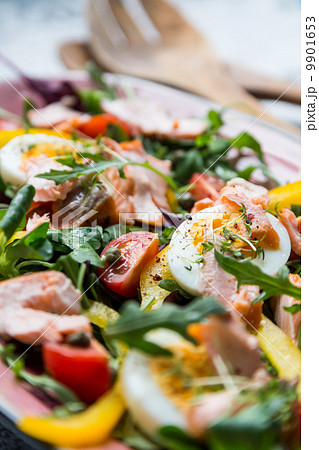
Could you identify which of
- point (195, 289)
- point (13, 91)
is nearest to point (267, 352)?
point (195, 289)

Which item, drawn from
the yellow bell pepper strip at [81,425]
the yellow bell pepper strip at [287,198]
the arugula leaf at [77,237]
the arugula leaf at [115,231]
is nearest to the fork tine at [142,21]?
the yellow bell pepper strip at [287,198]

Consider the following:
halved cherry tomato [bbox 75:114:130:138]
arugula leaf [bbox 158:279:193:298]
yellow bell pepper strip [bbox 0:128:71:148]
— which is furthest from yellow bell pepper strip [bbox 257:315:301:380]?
halved cherry tomato [bbox 75:114:130:138]

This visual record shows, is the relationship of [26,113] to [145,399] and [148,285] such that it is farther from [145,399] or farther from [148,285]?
[145,399]

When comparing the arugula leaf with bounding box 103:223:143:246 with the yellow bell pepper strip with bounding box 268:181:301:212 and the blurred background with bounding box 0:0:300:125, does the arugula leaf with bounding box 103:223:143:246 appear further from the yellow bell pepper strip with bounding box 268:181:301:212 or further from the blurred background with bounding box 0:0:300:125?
the blurred background with bounding box 0:0:300:125

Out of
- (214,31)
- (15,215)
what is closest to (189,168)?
(15,215)

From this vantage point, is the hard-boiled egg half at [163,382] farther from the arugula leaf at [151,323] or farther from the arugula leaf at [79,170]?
the arugula leaf at [79,170]

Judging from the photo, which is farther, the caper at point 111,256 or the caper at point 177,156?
the caper at point 177,156
